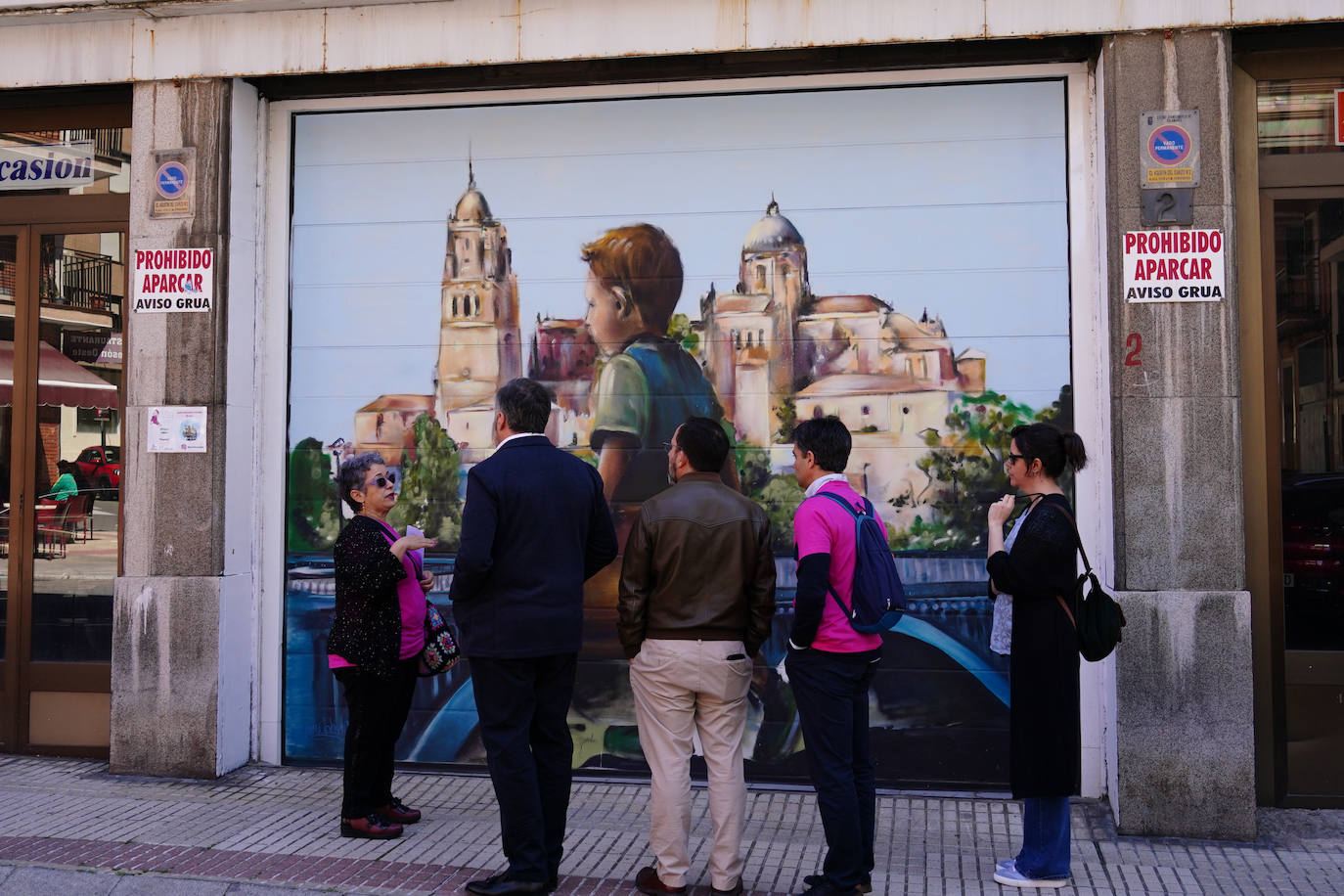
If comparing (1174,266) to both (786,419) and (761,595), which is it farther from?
(761,595)

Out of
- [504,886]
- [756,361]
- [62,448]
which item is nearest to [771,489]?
[756,361]

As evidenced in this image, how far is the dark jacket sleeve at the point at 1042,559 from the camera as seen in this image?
4.34 m

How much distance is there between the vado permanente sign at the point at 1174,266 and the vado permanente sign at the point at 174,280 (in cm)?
468

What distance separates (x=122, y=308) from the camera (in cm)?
666

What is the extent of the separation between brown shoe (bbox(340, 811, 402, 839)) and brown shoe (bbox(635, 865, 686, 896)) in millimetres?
1260

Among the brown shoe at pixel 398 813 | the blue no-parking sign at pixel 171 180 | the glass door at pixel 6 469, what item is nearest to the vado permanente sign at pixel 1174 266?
the brown shoe at pixel 398 813

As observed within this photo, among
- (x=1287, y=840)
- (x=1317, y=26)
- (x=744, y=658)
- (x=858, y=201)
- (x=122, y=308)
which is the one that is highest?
(x=1317, y=26)

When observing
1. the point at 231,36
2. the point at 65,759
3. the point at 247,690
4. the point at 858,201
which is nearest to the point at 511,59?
the point at 231,36

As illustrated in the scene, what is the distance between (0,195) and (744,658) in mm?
5338

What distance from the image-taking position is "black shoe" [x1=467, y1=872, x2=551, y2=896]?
14.3 ft

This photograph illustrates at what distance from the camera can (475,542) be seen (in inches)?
169

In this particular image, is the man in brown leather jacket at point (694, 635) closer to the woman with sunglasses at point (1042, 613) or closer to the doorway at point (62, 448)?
the woman with sunglasses at point (1042, 613)

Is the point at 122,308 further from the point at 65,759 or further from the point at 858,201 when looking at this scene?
the point at 858,201

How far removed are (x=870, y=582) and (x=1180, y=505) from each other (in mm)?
1904
